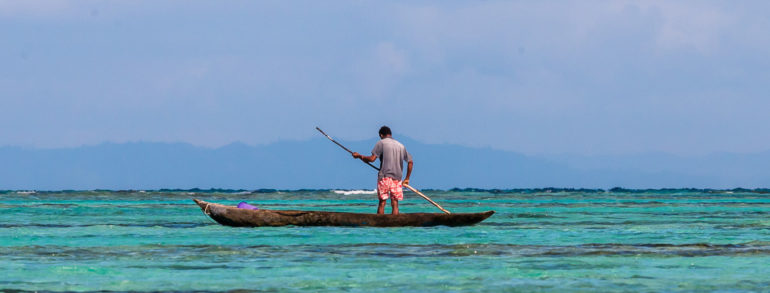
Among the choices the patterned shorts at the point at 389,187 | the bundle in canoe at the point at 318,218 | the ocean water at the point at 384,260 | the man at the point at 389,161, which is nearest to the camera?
the ocean water at the point at 384,260

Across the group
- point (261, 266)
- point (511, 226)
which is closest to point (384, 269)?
point (261, 266)

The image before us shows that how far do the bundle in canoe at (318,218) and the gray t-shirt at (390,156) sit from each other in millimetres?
886

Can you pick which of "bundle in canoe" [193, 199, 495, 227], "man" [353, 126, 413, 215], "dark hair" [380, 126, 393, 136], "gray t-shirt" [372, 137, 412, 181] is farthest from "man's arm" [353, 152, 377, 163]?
"bundle in canoe" [193, 199, 495, 227]

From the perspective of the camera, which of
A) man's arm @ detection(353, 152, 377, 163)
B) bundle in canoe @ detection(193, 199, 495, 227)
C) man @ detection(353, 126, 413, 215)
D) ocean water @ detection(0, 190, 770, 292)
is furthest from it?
bundle in canoe @ detection(193, 199, 495, 227)

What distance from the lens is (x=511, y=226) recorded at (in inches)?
888

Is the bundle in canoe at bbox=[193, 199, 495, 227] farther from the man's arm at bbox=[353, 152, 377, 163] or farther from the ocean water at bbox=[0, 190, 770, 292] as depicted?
the man's arm at bbox=[353, 152, 377, 163]

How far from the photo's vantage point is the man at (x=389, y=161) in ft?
60.7

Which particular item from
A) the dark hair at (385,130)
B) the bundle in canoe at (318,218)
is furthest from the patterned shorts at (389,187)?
the dark hair at (385,130)

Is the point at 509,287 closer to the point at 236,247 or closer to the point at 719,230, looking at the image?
the point at 236,247

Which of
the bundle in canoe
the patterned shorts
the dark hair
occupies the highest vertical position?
the dark hair

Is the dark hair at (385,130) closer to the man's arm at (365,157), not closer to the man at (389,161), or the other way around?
the man at (389,161)

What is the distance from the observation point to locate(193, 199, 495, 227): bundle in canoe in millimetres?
19172

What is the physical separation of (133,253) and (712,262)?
7659mm

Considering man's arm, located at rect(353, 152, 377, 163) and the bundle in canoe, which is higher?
man's arm, located at rect(353, 152, 377, 163)
